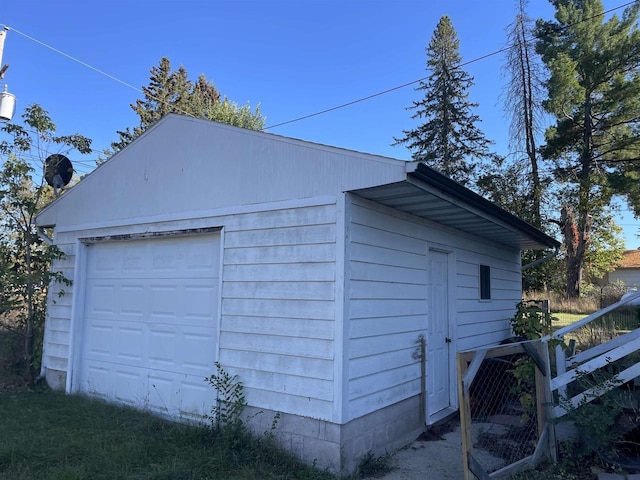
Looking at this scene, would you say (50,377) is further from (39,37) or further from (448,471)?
(39,37)

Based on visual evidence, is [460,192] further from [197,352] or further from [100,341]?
[100,341]

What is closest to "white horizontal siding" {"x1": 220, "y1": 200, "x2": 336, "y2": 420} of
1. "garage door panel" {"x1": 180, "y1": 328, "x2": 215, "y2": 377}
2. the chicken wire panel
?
"garage door panel" {"x1": 180, "y1": 328, "x2": 215, "y2": 377}

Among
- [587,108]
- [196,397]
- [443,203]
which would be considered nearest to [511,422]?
[443,203]

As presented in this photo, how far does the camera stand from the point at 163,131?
18.6 ft

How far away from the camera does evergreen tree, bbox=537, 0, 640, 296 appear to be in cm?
1923

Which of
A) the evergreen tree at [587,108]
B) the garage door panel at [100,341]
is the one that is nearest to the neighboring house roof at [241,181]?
the garage door panel at [100,341]

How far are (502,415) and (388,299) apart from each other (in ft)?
8.51

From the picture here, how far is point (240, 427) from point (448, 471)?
1987 mm

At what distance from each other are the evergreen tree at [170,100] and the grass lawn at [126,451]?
21.6 m

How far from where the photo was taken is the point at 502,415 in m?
5.64

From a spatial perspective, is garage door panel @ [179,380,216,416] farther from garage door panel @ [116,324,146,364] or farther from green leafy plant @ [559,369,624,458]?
green leafy plant @ [559,369,624,458]

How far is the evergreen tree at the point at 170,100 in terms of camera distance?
26.4 metres

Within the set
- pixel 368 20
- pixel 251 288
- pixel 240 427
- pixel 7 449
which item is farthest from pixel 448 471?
pixel 368 20

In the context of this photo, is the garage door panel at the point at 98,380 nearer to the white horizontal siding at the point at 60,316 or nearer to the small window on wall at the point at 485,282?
the white horizontal siding at the point at 60,316
